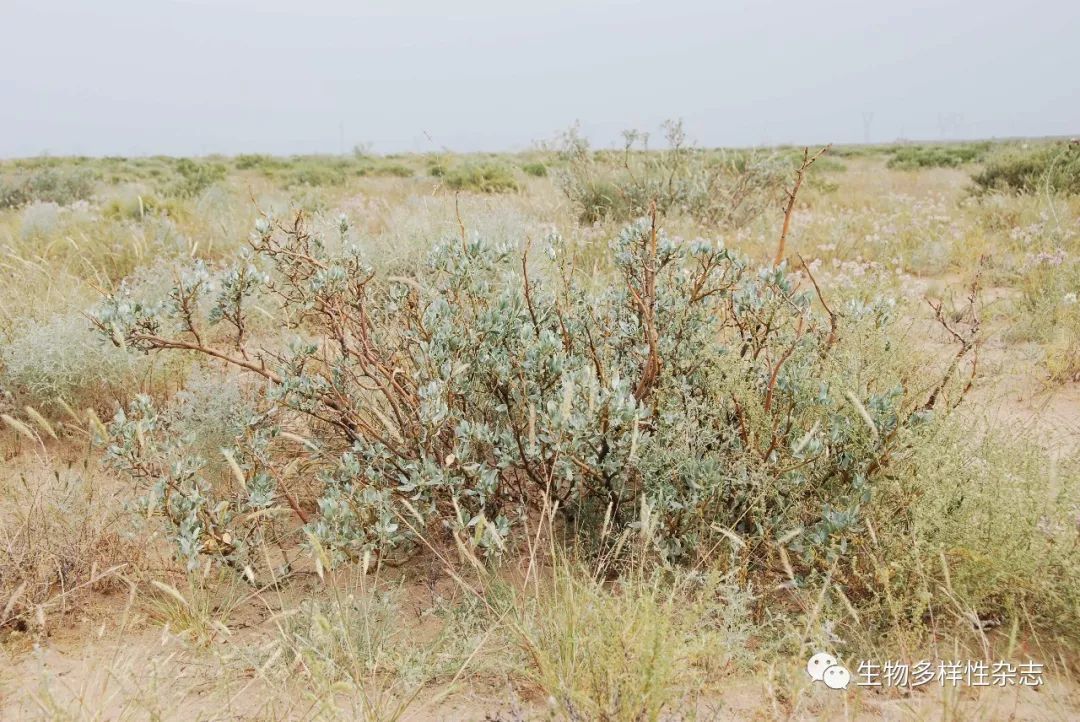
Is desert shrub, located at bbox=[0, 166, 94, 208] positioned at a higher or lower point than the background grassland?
higher

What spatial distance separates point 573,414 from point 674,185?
6.41 m

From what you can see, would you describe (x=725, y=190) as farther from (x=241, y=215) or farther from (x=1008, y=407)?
(x=241, y=215)

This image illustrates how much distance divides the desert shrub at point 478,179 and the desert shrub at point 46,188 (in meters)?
6.21

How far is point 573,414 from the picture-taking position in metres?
2.11

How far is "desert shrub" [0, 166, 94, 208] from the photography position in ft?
36.9

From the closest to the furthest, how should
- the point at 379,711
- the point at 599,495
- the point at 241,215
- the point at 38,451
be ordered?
the point at 379,711 → the point at 599,495 → the point at 38,451 → the point at 241,215

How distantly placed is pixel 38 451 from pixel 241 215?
5.11 meters

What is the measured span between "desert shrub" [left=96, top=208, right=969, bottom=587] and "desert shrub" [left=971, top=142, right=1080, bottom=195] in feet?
25.3

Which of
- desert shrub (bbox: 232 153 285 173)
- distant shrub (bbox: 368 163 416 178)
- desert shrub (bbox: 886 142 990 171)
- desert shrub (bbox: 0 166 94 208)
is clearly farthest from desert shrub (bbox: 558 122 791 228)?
desert shrub (bbox: 232 153 285 173)

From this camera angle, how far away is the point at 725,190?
8.02m

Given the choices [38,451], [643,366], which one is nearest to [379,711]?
[643,366]

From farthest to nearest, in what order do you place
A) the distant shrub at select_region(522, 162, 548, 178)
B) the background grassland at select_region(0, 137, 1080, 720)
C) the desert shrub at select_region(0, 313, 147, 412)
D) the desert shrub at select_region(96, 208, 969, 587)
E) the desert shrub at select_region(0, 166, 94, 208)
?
the distant shrub at select_region(522, 162, 548, 178) → the desert shrub at select_region(0, 166, 94, 208) → the desert shrub at select_region(0, 313, 147, 412) → the desert shrub at select_region(96, 208, 969, 587) → the background grassland at select_region(0, 137, 1080, 720)

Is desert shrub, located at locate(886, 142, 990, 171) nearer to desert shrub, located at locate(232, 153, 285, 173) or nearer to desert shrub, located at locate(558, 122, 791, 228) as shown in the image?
desert shrub, located at locate(558, 122, 791, 228)

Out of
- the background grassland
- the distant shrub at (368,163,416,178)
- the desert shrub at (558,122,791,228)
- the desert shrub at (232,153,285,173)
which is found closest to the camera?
the background grassland
